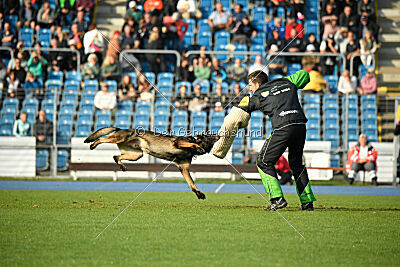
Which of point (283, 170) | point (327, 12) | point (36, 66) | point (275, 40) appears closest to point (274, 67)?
point (275, 40)

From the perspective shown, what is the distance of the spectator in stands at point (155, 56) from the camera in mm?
21391

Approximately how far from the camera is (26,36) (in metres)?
23.3

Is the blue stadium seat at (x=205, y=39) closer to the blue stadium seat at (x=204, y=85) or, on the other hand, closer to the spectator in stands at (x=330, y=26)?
the blue stadium seat at (x=204, y=85)

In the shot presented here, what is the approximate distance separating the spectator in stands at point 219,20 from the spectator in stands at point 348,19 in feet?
12.8

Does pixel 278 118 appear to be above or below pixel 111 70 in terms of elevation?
below

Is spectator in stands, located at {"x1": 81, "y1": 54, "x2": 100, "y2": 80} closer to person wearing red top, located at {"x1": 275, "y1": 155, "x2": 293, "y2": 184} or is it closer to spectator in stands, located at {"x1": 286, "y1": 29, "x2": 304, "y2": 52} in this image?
spectator in stands, located at {"x1": 286, "y1": 29, "x2": 304, "y2": 52}

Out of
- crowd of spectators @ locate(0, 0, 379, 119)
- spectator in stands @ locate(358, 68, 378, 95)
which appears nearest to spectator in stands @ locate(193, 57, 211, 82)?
crowd of spectators @ locate(0, 0, 379, 119)

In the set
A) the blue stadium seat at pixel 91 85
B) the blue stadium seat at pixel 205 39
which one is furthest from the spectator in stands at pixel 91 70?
the blue stadium seat at pixel 205 39

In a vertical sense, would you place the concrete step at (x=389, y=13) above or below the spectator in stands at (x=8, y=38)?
above

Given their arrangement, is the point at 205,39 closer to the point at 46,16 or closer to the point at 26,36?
the point at 46,16

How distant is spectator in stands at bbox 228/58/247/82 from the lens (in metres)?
20.3

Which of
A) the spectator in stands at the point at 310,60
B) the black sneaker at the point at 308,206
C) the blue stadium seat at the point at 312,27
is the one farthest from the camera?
the blue stadium seat at the point at 312,27

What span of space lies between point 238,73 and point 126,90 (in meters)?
3.61

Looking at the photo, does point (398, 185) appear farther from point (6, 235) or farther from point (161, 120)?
point (6, 235)
